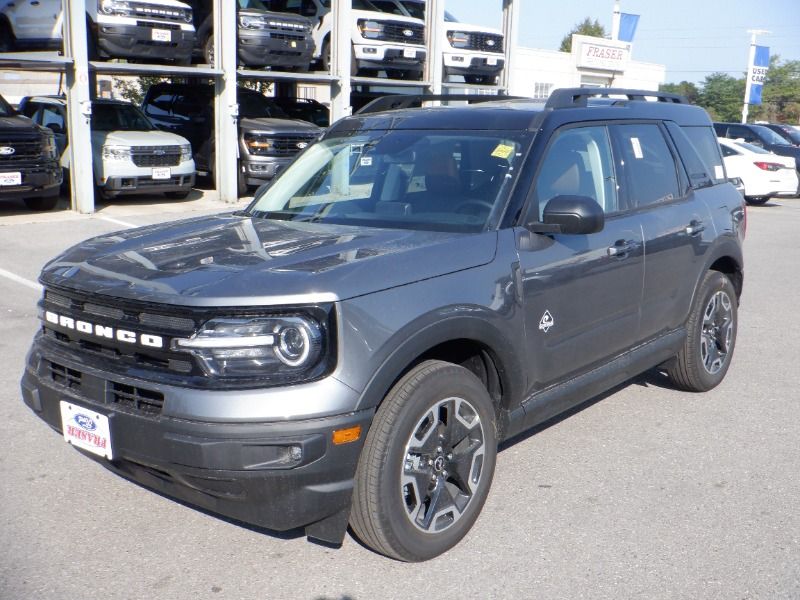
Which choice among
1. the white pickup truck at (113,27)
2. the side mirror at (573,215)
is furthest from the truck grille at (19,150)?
the side mirror at (573,215)

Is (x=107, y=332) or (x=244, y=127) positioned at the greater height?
(x=244, y=127)

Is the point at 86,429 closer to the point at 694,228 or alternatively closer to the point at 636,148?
the point at 636,148

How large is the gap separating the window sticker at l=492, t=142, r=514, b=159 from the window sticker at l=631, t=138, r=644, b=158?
107 centimetres

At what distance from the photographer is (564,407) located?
429 cm

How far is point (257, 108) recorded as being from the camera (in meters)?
16.4

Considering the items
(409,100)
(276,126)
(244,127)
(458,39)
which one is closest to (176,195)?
(244,127)

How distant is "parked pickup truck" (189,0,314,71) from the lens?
15.2m

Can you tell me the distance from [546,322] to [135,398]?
1860 mm

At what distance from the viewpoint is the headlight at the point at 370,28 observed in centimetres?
1653

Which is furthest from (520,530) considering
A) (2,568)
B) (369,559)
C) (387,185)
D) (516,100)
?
(516,100)

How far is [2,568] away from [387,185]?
2.42 meters

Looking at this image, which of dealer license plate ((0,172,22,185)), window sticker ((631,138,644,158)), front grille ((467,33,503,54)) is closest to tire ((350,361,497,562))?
window sticker ((631,138,644,158))

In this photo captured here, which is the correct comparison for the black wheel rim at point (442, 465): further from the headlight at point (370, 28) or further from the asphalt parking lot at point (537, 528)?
the headlight at point (370, 28)

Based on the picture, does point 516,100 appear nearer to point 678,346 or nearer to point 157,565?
point 678,346
